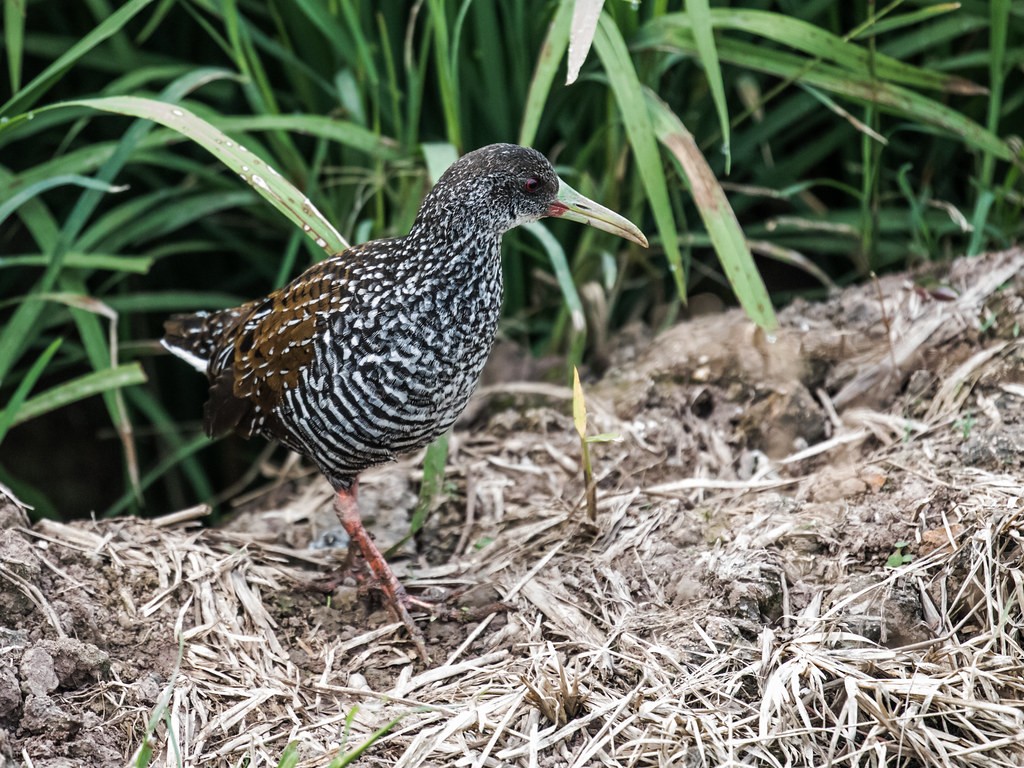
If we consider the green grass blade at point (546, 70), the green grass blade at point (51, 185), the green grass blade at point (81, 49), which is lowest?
the green grass blade at point (546, 70)

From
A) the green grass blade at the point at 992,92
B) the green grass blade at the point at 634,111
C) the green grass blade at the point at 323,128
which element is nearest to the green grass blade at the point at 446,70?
the green grass blade at the point at 323,128

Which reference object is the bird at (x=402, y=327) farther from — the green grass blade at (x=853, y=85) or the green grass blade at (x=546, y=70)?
the green grass blade at (x=853, y=85)

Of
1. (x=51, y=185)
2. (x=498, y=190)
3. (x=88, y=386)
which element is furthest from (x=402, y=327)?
(x=51, y=185)

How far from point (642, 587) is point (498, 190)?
Answer: 3.69 feet

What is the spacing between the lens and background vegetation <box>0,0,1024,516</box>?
3.80m

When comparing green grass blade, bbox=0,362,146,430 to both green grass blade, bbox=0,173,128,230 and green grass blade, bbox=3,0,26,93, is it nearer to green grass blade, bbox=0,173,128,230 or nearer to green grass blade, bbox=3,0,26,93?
green grass blade, bbox=0,173,128,230

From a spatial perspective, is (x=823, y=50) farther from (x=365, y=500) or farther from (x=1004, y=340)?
(x=365, y=500)

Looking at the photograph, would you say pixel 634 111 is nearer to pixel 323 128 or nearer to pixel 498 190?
pixel 498 190

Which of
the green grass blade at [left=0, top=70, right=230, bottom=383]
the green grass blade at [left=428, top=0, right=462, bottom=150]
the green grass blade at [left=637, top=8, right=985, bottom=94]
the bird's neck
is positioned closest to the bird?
the bird's neck

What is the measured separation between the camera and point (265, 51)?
4719 millimetres

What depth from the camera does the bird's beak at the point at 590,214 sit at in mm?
3299

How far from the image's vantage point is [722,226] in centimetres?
359

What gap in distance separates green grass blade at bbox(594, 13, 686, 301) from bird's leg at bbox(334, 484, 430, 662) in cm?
120

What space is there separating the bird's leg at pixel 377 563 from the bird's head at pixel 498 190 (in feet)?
2.82
